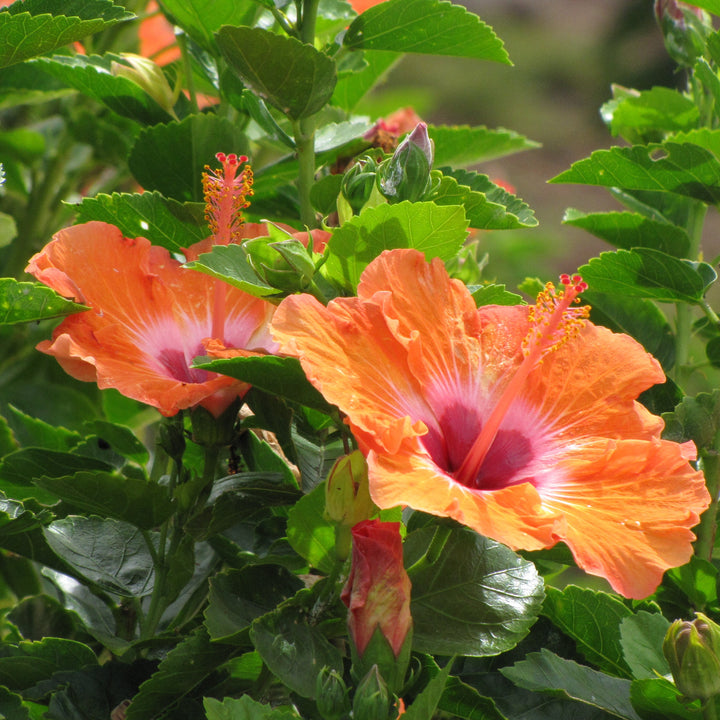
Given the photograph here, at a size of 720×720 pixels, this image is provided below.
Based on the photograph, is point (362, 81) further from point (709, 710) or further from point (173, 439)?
point (709, 710)

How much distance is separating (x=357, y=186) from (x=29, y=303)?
0.24m

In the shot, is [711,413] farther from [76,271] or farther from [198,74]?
[198,74]

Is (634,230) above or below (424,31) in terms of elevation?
below

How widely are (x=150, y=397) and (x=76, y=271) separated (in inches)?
5.3

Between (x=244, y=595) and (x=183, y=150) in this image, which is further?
(x=183, y=150)

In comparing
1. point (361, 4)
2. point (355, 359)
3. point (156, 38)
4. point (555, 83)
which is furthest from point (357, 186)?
point (555, 83)

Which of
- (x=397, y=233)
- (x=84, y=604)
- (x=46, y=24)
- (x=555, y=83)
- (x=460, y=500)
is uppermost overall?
(x=46, y=24)

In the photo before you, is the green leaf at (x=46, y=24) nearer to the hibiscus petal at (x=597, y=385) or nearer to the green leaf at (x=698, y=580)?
the hibiscus petal at (x=597, y=385)

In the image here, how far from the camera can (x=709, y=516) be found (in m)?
0.81

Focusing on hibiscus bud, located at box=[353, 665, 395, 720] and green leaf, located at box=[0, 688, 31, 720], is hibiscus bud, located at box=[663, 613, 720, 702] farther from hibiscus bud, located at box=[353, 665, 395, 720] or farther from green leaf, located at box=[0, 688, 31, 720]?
green leaf, located at box=[0, 688, 31, 720]

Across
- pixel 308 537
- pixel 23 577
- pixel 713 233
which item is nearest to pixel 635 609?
pixel 308 537

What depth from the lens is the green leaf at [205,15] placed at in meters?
0.92

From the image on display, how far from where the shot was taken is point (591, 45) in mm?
7543

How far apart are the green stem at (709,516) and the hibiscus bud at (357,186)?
0.34m
